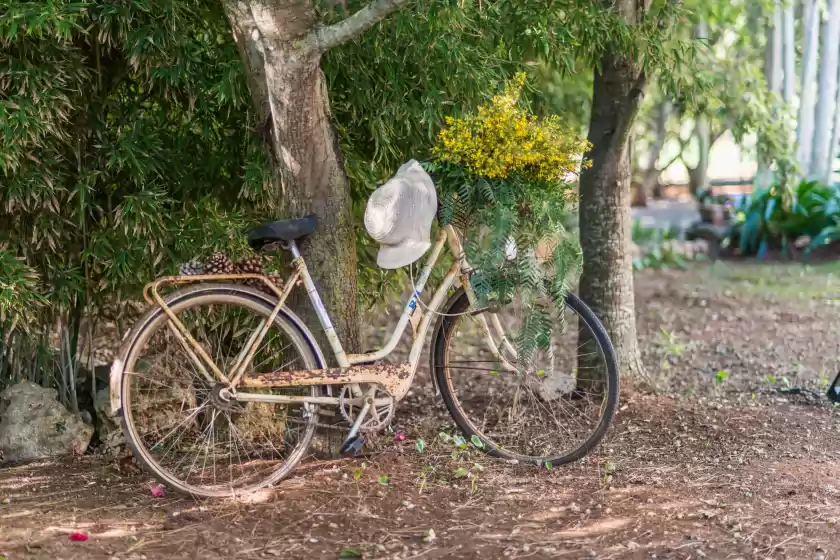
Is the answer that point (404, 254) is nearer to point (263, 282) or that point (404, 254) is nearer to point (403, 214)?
point (403, 214)

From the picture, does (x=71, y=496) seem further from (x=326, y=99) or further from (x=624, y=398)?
(x=624, y=398)

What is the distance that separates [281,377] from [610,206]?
214cm

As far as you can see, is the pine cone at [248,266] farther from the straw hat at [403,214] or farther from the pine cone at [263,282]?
the straw hat at [403,214]

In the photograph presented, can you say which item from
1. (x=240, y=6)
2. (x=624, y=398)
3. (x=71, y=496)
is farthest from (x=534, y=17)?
(x=71, y=496)

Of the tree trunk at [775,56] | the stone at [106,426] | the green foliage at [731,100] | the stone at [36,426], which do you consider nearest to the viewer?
the stone at [36,426]

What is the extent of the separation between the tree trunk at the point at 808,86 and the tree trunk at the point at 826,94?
126mm

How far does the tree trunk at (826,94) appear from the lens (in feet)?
39.3

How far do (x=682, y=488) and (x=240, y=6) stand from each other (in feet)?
7.95

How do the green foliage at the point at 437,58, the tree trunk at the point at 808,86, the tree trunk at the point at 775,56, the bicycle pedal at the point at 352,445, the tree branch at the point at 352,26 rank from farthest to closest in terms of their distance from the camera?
the tree trunk at the point at 775,56, the tree trunk at the point at 808,86, the green foliage at the point at 437,58, the bicycle pedal at the point at 352,445, the tree branch at the point at 352,26

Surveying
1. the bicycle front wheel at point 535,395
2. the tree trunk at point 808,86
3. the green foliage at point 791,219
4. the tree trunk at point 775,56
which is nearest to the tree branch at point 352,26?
the bicycle front wheel at point 535,395

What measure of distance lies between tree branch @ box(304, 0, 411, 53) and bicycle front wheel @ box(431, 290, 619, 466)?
1.10 meters

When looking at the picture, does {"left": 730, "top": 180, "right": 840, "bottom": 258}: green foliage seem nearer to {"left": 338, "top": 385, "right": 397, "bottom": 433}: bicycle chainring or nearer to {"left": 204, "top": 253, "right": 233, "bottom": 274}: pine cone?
{"left": 338, "top": 385, "right": 397, "bottom": 433}: bicycle chainring

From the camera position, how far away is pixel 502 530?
320 cm

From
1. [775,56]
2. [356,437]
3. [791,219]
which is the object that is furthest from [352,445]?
[775,56]
